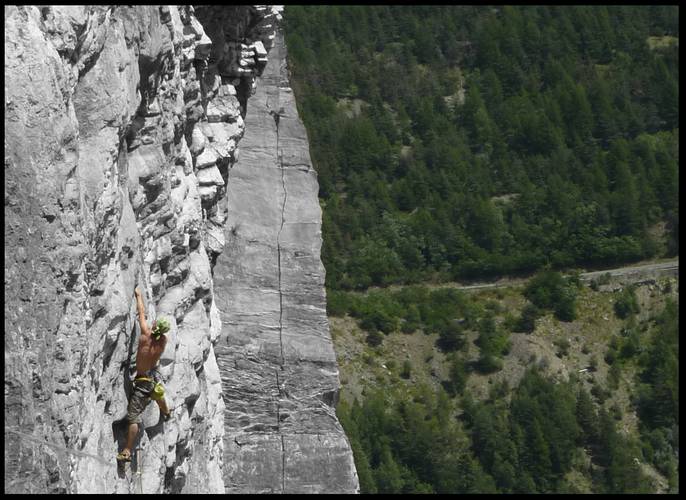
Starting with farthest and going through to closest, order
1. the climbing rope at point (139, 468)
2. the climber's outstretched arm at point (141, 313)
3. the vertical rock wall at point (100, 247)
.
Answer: the climbing rope at point (139, 468) < the climber's outstretched arm at point (141, 313) < the vertical rock wall at point (100, 247)

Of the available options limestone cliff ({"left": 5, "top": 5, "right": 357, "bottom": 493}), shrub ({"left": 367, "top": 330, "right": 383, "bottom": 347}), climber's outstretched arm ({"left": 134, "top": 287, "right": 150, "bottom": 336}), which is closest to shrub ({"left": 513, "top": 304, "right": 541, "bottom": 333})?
shrub ({"left": 367, "top": 330, "right": 383, "bottom": 347})

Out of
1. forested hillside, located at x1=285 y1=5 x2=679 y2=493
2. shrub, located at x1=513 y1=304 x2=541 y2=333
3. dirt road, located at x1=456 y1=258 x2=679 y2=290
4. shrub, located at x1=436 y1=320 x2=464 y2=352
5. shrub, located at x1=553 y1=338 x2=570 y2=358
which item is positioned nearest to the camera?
forested hillside, located at x1=285 y1=5 x2=679 y2=493

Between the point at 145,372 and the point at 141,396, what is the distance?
21cm

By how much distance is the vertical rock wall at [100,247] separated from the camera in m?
8.58

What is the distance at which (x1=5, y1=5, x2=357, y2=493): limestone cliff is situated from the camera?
8.64m

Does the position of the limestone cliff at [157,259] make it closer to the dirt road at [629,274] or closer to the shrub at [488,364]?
the shrub at [488,364]

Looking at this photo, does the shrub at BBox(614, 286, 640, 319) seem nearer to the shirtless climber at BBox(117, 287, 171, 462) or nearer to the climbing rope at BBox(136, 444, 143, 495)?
the climbing rope at BBox(136, 444, 143, 495)

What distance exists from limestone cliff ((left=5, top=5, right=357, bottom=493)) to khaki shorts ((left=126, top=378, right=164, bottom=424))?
9cm

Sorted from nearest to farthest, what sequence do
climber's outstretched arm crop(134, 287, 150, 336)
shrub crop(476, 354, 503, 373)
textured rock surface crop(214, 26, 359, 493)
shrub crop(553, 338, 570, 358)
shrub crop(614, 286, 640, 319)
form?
climber's outstretched arm crop(134, 287, 150, 336) < textured rock surface crop(214, 26, 359, 493) < shrub crop(476, 354, 503, 373) < shrub crop(553, 338, 570, 358) < shrub crop(614, 286, 640, 319)

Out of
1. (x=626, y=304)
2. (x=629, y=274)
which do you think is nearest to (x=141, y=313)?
(x=626, y=304)

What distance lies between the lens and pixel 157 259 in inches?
467

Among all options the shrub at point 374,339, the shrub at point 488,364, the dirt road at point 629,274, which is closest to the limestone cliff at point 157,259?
the shrub at point 488,364

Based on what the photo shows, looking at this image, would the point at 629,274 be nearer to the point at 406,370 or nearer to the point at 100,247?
the point at 406,370

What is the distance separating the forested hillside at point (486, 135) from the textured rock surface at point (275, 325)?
40.7 m
